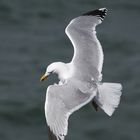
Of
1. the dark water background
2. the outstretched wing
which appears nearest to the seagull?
the outstretched wing

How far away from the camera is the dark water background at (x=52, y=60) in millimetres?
10289

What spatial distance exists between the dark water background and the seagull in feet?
7.94

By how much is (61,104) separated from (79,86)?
1.10 ft

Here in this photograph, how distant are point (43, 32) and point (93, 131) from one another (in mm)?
2570

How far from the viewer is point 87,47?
8.00 metres

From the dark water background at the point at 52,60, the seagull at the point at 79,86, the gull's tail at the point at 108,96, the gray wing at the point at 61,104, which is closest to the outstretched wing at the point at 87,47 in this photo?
the seagull at the point at 79,86

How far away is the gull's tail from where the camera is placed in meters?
7.48

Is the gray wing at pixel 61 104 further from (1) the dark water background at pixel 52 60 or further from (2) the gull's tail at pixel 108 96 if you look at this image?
(1) the dark water background at pixel 52 60

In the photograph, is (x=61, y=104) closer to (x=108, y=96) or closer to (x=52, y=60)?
(x=108, y=96)

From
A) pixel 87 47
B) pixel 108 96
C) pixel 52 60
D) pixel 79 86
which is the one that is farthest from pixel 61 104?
pixel 52 60

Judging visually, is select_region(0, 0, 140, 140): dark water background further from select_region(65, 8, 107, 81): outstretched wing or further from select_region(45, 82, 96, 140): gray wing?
select_region(45, 82, 96, 140): gray wing

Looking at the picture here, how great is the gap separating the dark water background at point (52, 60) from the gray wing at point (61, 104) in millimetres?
2936

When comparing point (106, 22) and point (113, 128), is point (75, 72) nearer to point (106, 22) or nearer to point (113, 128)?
point (113, 128)

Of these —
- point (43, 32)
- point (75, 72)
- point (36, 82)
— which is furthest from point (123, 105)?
point (75, 72)
